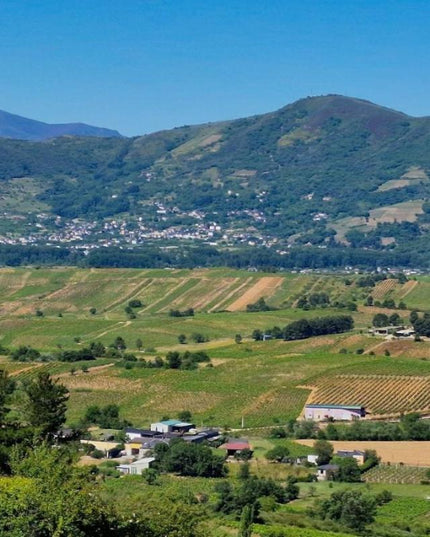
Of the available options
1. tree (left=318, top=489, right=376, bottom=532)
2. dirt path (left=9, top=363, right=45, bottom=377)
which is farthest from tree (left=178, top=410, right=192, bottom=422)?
tree (left=318, top=489, right=376, bottom=532)

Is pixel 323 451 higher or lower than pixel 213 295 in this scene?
lower

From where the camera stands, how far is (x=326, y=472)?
5456 cm

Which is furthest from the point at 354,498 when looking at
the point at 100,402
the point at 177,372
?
the point at 177,372

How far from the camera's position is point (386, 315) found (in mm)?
112625

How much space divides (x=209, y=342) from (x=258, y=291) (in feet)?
110

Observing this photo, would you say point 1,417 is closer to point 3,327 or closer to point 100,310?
point 3,327

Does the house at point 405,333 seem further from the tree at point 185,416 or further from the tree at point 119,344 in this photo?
the tree at point 185,416

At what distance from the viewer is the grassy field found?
2963 inches

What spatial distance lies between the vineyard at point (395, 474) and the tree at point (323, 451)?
84.3 inches

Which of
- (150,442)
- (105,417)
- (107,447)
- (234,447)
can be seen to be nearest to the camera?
(234,447)

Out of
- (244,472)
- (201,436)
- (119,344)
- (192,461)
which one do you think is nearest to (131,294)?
(119,344)

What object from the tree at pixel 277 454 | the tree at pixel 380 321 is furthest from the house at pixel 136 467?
the tree at pixel 380 321

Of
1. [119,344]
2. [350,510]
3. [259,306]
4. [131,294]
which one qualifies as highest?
[131,294]

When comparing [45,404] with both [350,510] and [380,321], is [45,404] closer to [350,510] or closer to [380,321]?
[350,510]
